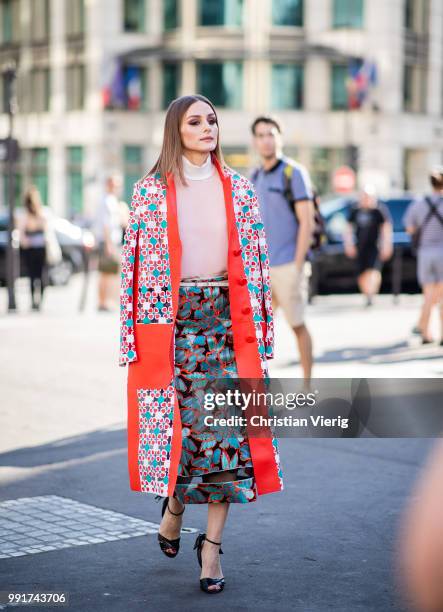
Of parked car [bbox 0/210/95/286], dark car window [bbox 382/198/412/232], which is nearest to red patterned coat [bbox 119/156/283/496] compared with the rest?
dark car window [bbox 382/198/412/232]

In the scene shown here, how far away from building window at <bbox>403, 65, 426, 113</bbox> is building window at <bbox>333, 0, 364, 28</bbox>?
2.78 m

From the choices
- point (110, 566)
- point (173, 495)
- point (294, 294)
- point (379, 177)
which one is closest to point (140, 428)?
point (173, 495)

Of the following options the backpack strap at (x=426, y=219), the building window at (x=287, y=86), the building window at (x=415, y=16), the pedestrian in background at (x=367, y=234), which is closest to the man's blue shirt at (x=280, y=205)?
the backpack strap at (x=426, y=219)

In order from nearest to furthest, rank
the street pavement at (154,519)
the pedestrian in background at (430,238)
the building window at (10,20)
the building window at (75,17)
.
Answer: the street pavement at (154,519)
the pedestrian in background at (430,238)
the building window at (75,17)
the building window at (10,20)

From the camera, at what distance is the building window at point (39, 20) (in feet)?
186

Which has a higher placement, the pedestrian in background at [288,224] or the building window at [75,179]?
the building window at [75,179]

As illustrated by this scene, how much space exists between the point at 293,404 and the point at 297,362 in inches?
284

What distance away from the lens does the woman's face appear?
16.1 feet

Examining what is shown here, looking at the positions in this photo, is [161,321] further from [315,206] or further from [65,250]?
[65,250]

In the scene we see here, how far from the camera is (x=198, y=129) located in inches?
193

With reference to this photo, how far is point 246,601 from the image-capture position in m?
4.60

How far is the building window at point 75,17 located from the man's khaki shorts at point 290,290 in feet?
154

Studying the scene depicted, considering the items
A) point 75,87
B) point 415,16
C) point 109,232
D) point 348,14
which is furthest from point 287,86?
point 109,232

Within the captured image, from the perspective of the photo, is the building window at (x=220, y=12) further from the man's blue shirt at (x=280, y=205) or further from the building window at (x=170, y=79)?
the man's blue shirt at (x=280, y=205)
